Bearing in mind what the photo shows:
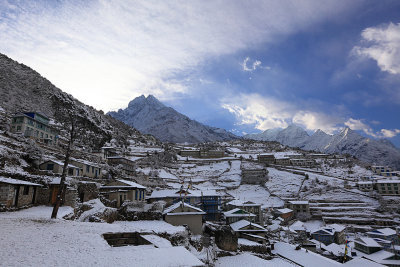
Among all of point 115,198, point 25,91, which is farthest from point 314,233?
point 25,91

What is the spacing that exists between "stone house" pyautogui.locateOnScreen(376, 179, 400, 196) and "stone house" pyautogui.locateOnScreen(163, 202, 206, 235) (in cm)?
8324

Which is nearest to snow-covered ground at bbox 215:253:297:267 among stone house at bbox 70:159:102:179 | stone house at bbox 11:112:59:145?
stone house at bbox 70:159:102:179

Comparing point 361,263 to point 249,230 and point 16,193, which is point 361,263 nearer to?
point 249,230

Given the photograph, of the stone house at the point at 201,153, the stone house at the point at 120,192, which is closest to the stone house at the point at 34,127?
the stone house at the point at 120,192

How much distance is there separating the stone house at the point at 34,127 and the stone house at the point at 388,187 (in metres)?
105

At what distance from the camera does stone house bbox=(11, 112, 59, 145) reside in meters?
47.9

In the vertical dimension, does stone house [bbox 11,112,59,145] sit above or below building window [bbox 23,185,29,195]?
above

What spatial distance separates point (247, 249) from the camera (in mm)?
32438

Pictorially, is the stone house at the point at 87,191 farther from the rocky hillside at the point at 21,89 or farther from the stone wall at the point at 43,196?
the rocky hillside at the point at 21,89

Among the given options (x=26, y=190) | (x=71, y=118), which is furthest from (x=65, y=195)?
(x=71, y=118)

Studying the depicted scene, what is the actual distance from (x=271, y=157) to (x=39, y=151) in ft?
403

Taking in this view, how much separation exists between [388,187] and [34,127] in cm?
11004

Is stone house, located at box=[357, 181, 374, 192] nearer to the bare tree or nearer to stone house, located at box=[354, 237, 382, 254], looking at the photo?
stone house, located at box=[354, 237, 382, 254]

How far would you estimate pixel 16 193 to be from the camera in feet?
64.6
